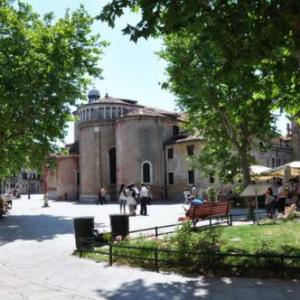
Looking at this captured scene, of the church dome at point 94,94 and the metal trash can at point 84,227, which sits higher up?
the church dome at point 94,94

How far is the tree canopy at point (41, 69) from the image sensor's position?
80.2ft

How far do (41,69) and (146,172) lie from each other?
29185mm

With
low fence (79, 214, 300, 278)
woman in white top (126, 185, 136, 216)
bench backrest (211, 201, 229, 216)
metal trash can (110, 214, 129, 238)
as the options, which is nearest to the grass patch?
low fence (79, 214, 300, 278)

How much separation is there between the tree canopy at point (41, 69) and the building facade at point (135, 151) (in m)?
23.5

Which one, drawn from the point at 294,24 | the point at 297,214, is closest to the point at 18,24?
the point at 297,214

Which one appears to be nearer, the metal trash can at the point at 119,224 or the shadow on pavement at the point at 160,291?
the shadow on pavement at the point at 160,291

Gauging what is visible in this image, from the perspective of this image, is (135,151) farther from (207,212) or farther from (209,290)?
(209,290)

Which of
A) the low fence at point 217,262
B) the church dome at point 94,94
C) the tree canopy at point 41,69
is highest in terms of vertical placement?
the church dome at point 94,94

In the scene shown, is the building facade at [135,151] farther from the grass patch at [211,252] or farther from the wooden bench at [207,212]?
the grass patch at [211,252]

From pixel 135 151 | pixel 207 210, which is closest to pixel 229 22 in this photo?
pixel 207 210

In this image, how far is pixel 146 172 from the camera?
5244 centimetres

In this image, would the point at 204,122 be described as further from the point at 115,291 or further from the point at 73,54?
the point at 115,291

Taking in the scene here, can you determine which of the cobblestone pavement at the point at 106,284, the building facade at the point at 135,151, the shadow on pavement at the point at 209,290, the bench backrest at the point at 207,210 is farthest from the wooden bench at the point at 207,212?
the building facade at the point at 135,151

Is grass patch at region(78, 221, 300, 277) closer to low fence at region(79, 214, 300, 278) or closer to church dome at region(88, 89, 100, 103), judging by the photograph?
low fence at region(79, 214, 300, 278)
